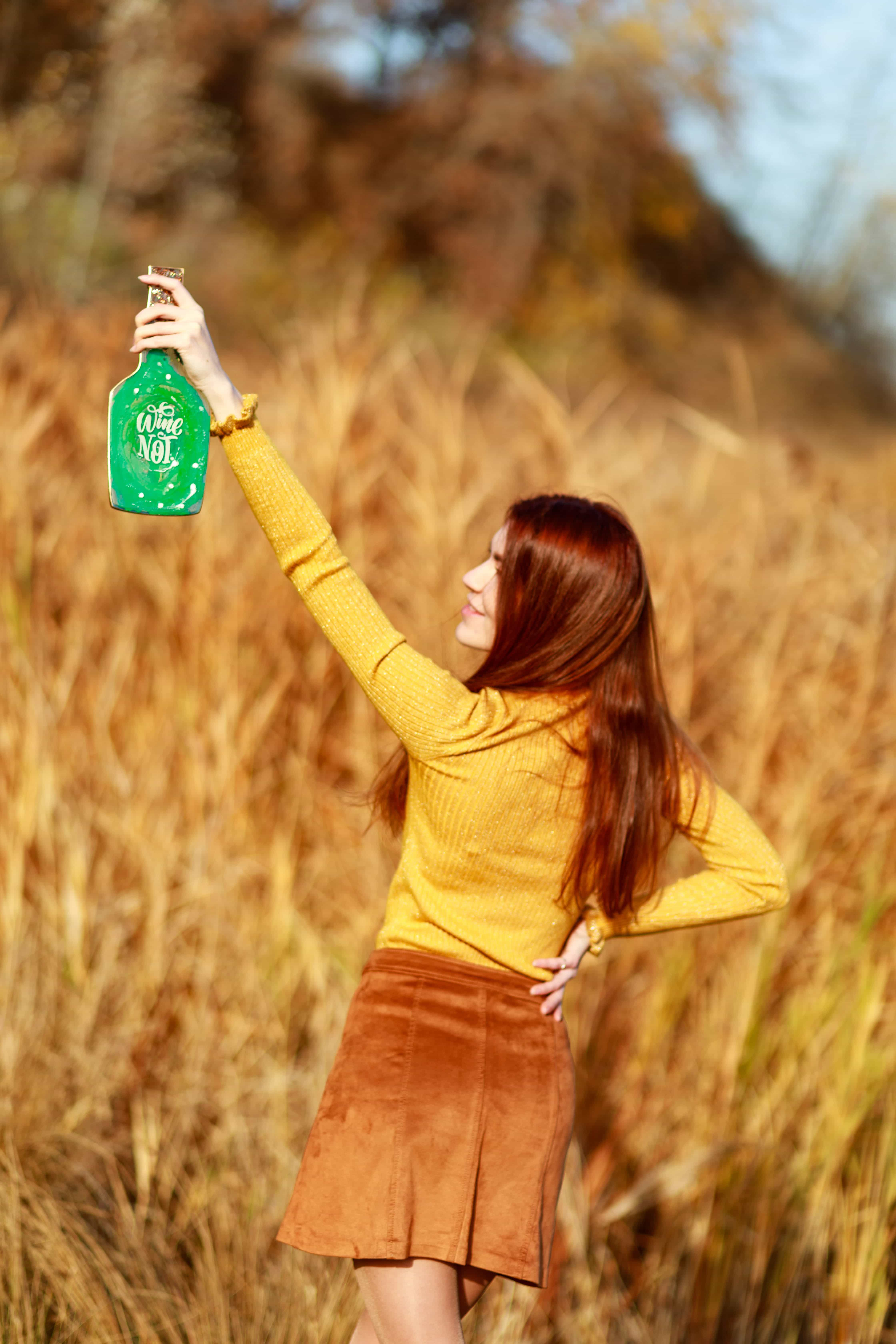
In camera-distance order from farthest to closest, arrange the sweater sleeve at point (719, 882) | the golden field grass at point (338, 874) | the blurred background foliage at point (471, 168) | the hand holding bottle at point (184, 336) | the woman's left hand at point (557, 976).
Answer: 1. the blurred background foliage at point (471, 168)
2. the golden field grass at point (338, 874)
3. the sweater sleeve at point (719, 882)
4. the woman's left hand at point (557, 976)
5. the hand holding bottle at point (184, 336)

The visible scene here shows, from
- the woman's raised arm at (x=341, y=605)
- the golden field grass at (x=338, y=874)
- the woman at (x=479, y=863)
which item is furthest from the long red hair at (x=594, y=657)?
the golden field grass at (x=338, y=874)

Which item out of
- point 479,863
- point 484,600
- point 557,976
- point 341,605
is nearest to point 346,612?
point 341,605

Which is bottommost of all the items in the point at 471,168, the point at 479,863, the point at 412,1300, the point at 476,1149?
the point at 412,1300

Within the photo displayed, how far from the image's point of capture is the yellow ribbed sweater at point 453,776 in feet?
4.57

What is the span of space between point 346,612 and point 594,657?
31 cm

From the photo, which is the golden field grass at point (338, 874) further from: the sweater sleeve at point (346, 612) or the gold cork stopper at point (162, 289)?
the gold cork stopper at point (162, 289)

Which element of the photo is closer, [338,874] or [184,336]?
[184,336]

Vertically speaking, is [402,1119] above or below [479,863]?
below

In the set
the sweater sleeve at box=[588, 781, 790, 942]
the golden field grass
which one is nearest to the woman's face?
the sweater sleeve at box=[588, 781, 790, 942]

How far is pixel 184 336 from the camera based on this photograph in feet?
4.30

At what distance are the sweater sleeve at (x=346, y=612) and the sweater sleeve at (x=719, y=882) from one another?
1.33ft

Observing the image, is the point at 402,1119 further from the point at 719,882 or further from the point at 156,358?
the point at 156,358

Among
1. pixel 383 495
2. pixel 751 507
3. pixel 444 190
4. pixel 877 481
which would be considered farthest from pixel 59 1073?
pixel 444 190

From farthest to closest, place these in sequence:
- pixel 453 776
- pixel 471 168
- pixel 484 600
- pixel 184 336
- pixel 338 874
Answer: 1. pixel 471 168
2. pixel 338 874
3. pixel 484 600
4. pixel 453 776
5. pixel 184 336
